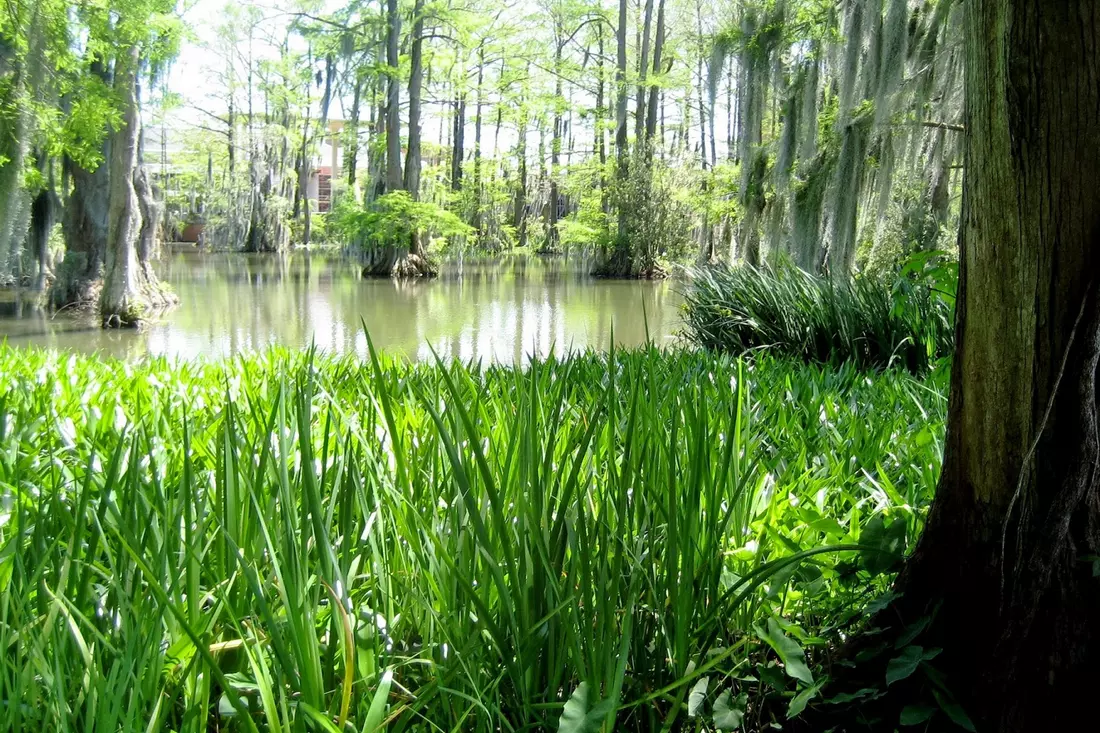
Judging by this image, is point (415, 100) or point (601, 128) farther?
point (601, 128)

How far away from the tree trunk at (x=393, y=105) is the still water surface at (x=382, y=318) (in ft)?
10.4

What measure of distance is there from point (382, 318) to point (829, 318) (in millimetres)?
9523

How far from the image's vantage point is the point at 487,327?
13.0 meters

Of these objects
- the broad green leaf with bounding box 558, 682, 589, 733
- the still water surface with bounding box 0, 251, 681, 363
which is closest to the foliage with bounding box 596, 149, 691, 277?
the still water surface with bounding box 0, 251, 681, 363

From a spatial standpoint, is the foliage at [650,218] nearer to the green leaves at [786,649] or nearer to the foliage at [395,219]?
the foliage at [395,219]

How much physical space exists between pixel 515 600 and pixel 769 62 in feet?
29.7

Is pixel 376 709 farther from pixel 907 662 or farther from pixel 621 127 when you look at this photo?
pixel 621 127

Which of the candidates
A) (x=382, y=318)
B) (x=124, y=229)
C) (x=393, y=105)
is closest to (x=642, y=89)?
(x=393, y=105)

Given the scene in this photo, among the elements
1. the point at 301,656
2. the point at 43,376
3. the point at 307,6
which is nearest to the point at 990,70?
the point at 301,656

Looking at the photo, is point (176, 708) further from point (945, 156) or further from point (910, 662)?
point (945, 156)

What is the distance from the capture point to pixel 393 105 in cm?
2325

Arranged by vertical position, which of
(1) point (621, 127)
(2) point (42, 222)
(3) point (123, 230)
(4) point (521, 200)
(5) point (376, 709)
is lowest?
(5) point (376, 709)

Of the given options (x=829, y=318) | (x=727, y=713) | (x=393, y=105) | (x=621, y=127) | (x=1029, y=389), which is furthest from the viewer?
(x=621, y=127)

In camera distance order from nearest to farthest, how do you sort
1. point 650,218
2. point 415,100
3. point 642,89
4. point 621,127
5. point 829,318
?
point 829,318 < point 415,100 < point 650,218 < point 621,127 < point 642,89
